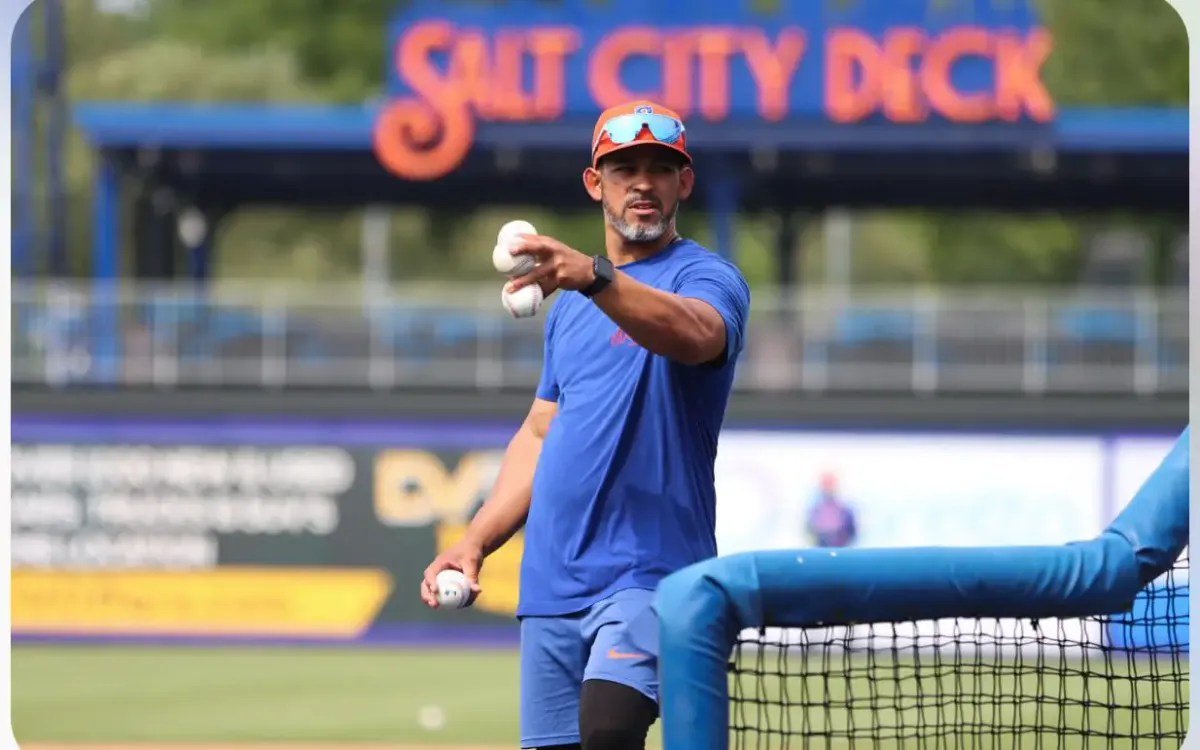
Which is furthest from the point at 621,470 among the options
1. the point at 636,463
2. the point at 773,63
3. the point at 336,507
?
the point at 773,63

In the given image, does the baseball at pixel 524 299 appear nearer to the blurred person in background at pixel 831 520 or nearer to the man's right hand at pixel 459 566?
the man's right hand at pixel 459 566

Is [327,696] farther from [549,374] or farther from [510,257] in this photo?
[510,257]

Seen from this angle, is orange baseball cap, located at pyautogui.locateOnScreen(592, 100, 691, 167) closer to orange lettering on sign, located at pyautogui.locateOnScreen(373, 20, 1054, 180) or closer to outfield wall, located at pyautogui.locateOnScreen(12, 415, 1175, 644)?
outfield wall, located at pyautogui.locateOnScreen(12, 415, 1175, 644)

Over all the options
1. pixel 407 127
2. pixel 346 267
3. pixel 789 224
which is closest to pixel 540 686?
pixel 407 127

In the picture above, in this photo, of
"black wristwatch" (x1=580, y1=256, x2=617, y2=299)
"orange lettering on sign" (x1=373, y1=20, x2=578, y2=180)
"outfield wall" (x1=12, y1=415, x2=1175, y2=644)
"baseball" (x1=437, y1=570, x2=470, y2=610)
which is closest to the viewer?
"black wristwatch" (x1=580, y1=256, x2=617, y2=299)

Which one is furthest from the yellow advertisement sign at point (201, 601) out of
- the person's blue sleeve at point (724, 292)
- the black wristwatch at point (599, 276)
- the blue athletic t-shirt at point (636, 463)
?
the black wristwatch at point (599, 276)

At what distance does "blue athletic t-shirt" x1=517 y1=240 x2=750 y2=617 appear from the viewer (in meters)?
4.73

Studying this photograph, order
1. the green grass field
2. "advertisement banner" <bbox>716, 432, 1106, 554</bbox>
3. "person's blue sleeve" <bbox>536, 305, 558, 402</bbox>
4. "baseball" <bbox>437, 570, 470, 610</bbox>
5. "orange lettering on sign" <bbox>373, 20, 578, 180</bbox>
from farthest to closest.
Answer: "orange lettering on sign" <bbox>373, 20, 578, 180</bbox> < "advertisement banner" <bbox>716, 432, 1106, 554</bbox> < the green grass field < "person's blue sleeve" <bbox>536, 305, 558, 402</bbox> < "baseball" <bbox>437, 570, 470, 610</bbox>

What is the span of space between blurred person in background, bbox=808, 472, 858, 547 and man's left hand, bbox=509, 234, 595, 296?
39.9 feet

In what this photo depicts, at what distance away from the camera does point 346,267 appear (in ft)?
181

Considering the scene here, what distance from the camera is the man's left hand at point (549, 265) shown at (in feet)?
12.9

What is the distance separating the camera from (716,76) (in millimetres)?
22781

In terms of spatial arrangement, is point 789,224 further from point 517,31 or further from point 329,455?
point 329,455

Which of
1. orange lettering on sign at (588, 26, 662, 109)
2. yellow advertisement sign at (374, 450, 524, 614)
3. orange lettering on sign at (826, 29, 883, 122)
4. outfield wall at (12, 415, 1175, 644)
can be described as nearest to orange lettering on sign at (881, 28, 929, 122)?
orange lettering on sign at (826, 29, 883, 122)
